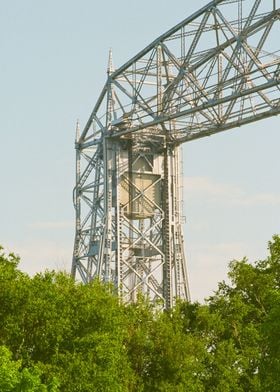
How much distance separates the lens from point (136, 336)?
61.3 metres

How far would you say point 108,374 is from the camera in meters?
54.8

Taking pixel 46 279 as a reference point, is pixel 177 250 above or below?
above

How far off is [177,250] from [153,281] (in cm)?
236

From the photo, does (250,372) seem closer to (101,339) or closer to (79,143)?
(101,339)

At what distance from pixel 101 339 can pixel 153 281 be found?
21698mm

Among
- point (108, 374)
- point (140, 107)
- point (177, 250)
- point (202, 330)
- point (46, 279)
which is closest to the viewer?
point (108, 374)

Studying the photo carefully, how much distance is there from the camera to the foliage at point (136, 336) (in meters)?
54.0

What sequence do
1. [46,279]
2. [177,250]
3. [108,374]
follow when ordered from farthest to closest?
[177,250] → [46,279] → [108,374]

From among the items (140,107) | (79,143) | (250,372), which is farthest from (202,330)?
(79,143)

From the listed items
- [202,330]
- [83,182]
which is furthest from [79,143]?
[202,330]

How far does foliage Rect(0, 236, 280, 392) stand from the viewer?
54000 mm

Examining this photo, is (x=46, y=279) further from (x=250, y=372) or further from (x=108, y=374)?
(x=250, y=372)

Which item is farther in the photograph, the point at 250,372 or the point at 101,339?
the point at 250,372

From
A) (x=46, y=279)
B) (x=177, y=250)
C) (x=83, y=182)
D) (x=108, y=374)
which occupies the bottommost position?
(x=108, y=374)
